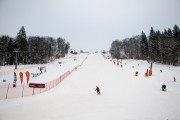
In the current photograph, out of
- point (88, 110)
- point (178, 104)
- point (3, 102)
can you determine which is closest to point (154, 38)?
point (178, 104)

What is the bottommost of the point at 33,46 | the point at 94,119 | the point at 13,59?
the point at 94,119

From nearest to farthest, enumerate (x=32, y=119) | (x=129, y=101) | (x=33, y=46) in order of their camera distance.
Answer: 1. (x=32, y=119)
2. (x=129, y=101)
3. (x=33, y=46)

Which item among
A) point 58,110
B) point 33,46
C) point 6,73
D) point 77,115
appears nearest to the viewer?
point 77,115

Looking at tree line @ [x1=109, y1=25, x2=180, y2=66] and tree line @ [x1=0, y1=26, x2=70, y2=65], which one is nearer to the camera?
tree line @ [x1=109, y1=25, x2=180, y2=66]

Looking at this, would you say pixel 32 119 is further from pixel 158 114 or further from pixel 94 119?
pixel 158 114

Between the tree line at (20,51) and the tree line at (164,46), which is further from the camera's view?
the tree line at (20,51)

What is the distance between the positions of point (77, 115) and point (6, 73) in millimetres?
36806

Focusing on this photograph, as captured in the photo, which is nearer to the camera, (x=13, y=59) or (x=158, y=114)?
(x=158, y=114)

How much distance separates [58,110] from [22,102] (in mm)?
5481

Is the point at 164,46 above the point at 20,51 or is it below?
above

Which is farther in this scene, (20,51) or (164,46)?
(164,46)

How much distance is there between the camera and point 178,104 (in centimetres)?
1673

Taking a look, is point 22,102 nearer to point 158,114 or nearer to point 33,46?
point 158,114

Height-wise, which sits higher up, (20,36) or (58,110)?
(20,36)
